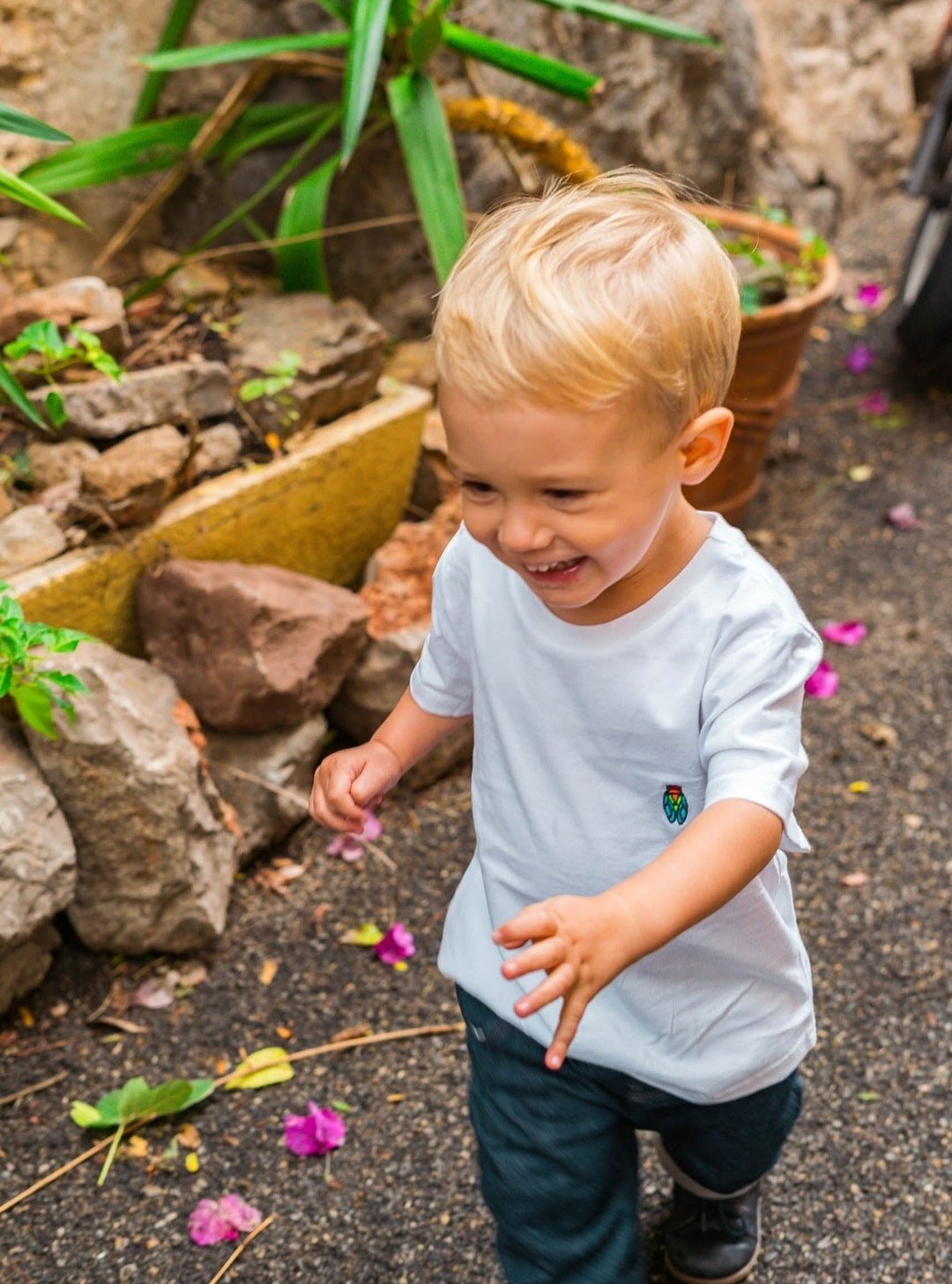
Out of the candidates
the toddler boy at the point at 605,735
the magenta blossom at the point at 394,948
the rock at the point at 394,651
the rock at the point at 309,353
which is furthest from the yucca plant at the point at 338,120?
the toddler boy at the point at 605,735

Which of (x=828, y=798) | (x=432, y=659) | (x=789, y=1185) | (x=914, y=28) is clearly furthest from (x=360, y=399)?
(x=914, y=28)

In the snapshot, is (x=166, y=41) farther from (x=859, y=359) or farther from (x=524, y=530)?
(x=859, y=359)

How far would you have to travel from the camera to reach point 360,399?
2.79 metres

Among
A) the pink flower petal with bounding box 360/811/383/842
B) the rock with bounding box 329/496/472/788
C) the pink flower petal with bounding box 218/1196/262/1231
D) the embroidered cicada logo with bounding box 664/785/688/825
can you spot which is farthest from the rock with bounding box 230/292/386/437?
the embroidered cicada logo with bounding box 664/785/688/825

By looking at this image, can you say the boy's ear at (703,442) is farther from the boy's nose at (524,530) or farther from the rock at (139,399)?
the rock at (139,399)

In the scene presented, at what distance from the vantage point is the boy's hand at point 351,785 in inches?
53.8

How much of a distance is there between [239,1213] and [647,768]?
101cm

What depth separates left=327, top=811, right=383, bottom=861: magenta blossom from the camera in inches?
94.3

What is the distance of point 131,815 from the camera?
2.06 meters

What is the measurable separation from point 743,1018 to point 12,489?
5.50 ft

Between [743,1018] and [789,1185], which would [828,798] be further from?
[743,1018]

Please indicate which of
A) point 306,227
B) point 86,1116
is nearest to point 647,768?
point 86,1116

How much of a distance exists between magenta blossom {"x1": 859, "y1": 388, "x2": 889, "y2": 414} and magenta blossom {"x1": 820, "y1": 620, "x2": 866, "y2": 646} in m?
1.29

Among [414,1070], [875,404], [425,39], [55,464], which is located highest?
[425,39]
